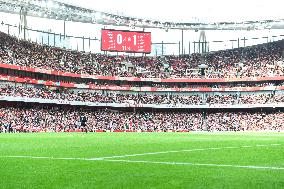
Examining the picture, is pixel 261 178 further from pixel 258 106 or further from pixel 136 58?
pixel 136 58

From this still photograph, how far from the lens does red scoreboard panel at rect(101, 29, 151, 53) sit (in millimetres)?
81188

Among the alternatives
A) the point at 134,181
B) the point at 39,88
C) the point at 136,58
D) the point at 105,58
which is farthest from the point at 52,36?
the point at 134,181

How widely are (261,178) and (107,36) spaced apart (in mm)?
75737

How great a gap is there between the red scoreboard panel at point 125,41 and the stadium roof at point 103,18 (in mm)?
1724

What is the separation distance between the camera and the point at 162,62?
303 ft

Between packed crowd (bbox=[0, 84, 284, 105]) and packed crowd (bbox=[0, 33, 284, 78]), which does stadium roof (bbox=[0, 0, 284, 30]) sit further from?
packed crowd (bbox=[0, 84, 284, 105])

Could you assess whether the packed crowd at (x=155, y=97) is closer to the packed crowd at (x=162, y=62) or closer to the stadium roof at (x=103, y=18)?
the packed crowd at (x=162, y=62)

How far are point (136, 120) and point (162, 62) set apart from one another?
22.3m

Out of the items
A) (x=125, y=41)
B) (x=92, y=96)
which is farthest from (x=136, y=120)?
(x=125, y=41)

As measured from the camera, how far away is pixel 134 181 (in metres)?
6.61

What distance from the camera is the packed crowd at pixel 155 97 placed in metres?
69.2

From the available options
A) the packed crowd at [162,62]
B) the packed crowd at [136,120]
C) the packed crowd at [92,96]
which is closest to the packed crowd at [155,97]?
the packed crowd at [92,96]

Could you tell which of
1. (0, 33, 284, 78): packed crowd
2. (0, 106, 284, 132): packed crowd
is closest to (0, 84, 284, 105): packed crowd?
(0, 106, 284, 132): packed crowd

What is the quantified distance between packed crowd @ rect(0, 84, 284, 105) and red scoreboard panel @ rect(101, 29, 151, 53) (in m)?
8.65
